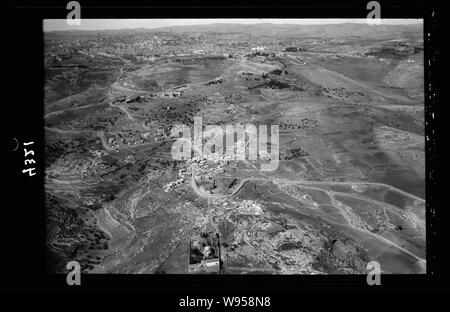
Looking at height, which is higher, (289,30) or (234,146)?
(289,30)

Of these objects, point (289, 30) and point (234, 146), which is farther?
point (234, 146)

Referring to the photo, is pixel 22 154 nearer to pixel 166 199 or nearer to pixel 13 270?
pixel 13 270

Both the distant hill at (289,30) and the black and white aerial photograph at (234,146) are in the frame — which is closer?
the black and white aerial photograph at (234,146)

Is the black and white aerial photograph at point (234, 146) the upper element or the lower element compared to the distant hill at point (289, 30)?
lower

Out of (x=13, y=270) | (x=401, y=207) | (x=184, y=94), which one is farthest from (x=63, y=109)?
(x=401, y=207)
